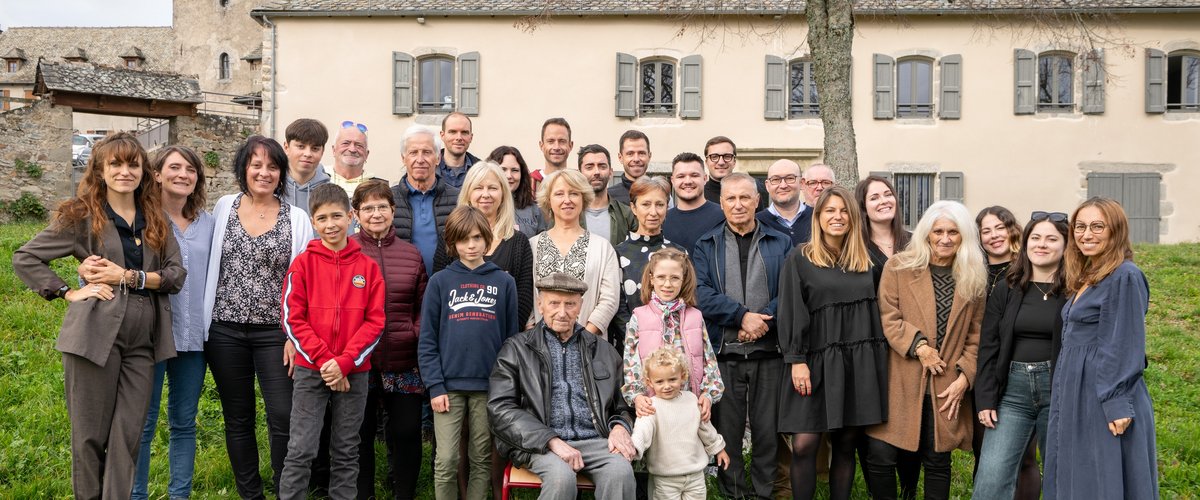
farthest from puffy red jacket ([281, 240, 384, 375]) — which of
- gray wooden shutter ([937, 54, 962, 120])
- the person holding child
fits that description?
gray wooden shutter ([937, 54, 962, 120])

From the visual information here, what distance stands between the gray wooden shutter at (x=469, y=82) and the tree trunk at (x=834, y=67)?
9393 mm

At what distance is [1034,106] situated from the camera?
1780 cm

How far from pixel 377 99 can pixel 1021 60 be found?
45.4 feet

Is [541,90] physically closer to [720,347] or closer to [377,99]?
[377,99]

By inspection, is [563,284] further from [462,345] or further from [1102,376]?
[1102,376]

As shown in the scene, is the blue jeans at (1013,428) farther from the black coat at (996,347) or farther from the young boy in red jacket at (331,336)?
the young boy in red jacket at (331,336)

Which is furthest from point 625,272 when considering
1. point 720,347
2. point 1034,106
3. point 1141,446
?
point 1034,106

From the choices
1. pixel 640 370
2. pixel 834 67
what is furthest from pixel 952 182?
pixel 640 370

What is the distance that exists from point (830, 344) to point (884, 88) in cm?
1498

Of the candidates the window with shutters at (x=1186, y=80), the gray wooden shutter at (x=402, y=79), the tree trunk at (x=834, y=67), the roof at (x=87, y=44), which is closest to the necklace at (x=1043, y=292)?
the tree trunk at (x=834, y=67)

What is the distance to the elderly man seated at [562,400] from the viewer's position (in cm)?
405

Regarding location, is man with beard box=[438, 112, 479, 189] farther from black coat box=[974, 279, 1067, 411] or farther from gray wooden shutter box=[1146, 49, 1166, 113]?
gray wooden shutter box=[1146, 49, 1166, 113]

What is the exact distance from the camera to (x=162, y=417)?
6.10 m

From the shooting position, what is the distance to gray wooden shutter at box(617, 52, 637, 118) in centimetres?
1822
